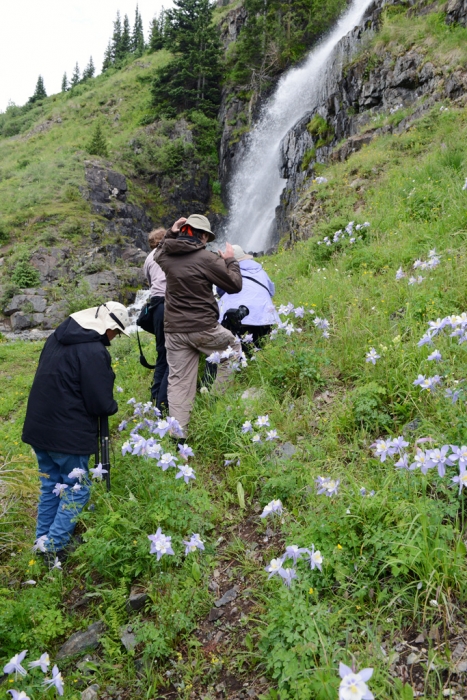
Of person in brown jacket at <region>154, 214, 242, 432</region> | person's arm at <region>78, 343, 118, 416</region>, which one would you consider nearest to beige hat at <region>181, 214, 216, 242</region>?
person in brown jacket at <region>154, 214, 242, 432</region>

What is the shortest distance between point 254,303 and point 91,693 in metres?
3.46

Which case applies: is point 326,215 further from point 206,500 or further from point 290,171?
point 290,171

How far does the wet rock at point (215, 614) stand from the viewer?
2.33 m

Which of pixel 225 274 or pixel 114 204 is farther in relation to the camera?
pixel 114 204

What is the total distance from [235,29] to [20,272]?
3004cm

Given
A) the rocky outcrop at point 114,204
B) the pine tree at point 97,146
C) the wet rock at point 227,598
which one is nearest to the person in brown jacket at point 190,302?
the wet rock at point 227,598

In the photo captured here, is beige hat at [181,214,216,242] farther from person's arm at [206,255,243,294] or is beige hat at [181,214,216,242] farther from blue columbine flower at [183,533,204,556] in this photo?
blue columbine flower at [183,533,204,556]

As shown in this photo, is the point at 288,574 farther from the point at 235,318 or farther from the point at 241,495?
the point at 235,318

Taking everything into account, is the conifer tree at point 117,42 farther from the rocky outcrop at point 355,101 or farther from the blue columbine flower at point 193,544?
the blue columbine flower at point 193,544

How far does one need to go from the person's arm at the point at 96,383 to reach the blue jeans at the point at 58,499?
0.41m

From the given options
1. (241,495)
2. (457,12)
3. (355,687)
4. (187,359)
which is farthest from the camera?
(457,12)

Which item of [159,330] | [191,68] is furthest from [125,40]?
[159,330]

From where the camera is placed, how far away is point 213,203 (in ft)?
97.8

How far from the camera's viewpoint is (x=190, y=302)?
3945mm
